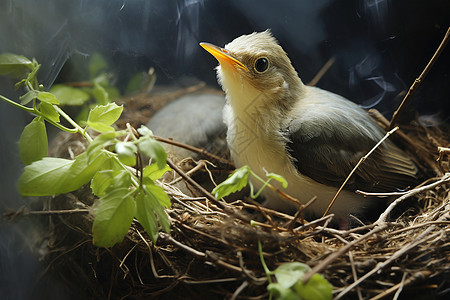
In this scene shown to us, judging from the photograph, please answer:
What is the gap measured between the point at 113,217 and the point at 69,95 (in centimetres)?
98

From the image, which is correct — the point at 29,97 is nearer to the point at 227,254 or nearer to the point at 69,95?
the point at 69,95

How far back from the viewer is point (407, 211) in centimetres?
162

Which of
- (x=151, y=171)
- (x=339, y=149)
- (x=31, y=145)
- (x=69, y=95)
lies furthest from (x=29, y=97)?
(x=339, y=149)

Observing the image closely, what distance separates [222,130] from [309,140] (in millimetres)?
602

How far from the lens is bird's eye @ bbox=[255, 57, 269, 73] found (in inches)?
60.9

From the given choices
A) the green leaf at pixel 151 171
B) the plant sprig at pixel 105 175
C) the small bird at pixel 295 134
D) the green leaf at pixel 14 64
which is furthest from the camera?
the small bird at pixel 295 134

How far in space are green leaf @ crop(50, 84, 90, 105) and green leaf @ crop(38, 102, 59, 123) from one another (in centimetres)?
45

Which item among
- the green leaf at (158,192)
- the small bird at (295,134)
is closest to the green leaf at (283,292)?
the green leaf at (158,192)

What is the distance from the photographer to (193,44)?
175 centimetres

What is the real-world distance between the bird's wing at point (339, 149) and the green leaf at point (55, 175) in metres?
0.80

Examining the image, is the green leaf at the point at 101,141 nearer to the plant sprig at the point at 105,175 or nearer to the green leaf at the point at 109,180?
the plant sprig at the point at 105,175

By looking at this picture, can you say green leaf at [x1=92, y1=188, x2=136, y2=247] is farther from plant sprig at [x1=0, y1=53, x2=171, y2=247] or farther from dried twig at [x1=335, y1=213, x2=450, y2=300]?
dried twig at [x1=335, y1=213, x2=450, y2=300]

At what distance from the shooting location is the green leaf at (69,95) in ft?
5.56

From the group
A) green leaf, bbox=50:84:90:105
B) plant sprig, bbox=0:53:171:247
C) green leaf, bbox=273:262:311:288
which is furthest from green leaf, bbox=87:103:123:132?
green leaf, bbox=273:262:311:288
